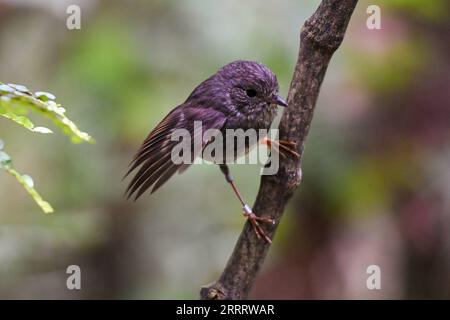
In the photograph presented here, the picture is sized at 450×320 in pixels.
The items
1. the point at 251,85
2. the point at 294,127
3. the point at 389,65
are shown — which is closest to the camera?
the point at 294,127

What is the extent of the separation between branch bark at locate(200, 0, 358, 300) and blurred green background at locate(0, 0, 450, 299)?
1.57 m

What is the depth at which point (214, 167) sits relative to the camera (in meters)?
4.45

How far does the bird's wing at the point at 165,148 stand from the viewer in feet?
8.97

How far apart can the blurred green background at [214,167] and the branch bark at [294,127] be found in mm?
1565

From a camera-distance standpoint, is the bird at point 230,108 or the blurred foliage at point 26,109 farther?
the bird at point 230,108

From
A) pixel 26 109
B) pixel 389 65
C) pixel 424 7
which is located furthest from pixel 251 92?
pixel 26 109

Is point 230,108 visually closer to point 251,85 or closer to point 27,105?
point 251,85

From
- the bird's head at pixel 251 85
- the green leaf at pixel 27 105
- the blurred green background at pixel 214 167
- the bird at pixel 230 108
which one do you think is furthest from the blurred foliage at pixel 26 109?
the blurred green background at pixel 214 167

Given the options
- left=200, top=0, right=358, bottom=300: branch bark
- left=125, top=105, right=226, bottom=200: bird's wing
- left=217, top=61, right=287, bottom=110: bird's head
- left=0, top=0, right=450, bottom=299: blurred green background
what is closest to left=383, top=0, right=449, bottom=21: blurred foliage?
left=0, top=0, right=450, bottom=299: blurred green background

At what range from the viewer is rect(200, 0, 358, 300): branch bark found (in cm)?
243

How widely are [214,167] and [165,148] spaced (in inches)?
62.0

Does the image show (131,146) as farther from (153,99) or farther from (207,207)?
(207,207)

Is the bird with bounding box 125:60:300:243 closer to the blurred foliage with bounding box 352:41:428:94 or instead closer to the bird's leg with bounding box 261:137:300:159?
the bird's leg with bounding box 261:137:300:159

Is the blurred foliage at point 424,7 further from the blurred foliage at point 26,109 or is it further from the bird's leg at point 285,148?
the blurred foliage at point 26,109
